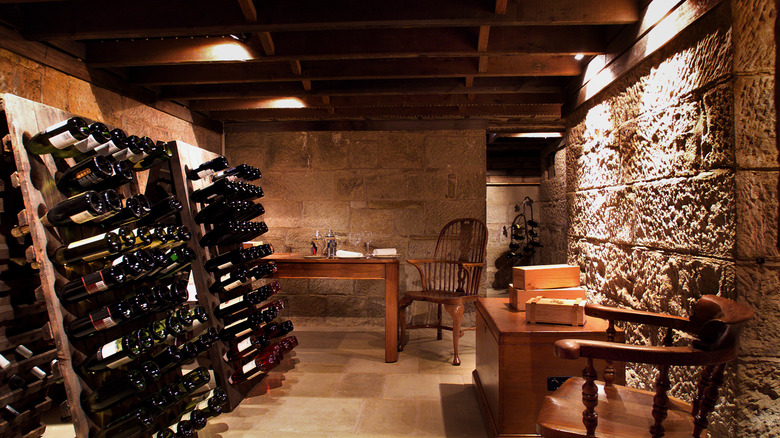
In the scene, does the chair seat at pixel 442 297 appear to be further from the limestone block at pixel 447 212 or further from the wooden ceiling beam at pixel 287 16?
the wooden ceiling beam at pixel 287 16

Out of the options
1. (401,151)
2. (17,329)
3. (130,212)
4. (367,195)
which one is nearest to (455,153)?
(401,151)

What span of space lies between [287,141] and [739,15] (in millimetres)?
3943

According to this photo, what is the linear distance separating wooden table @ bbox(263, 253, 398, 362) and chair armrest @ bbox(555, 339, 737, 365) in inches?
82.9

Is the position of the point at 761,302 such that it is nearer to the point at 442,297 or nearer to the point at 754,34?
the point at 754,34

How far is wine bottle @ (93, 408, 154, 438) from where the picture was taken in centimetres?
168

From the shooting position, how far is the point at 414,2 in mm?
2256

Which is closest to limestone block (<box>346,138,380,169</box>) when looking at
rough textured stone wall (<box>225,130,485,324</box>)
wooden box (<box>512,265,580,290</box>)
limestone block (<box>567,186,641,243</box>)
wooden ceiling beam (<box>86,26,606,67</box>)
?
rough textured stone wall (<box>225,130,485,324</box>)

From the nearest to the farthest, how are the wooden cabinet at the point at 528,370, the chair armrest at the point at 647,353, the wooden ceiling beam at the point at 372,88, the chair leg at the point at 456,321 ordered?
the chair armrest at the point at 647,353
the wooden cabinet at the point at 528,370
the chair leg at the point at 456,321
the wooden ceiling beam at the point at 372,88

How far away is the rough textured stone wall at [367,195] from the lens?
4.44 meters

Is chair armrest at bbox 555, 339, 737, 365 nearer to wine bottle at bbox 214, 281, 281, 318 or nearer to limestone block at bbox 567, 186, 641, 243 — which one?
limestone block at bbox 567, 186, 641, 243

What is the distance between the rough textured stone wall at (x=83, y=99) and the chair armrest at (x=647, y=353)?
2.88 m

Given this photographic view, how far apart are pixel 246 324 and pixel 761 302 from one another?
2.59 m

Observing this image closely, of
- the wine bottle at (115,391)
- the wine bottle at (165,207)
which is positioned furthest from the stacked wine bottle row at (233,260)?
the wine bottle at (115,391)

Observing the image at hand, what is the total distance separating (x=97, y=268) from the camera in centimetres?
180
